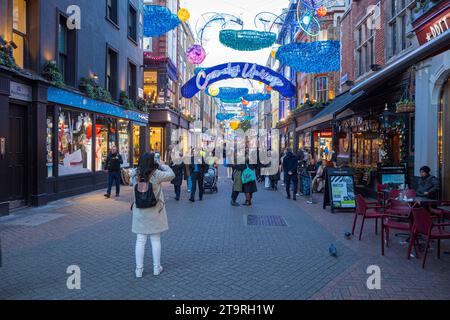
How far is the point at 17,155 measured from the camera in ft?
31.9

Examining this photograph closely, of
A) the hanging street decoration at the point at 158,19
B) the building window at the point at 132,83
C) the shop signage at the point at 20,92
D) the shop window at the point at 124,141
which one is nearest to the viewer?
the shop signage at the point at 20,92

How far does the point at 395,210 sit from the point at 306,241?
1797 millimetres

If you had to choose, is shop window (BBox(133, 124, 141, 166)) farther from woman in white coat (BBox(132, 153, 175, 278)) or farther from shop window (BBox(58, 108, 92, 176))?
woman in white coat (BBox(132, 153, 175, 278))

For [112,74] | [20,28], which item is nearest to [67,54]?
[20,28]

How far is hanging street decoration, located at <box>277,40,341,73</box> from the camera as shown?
12.9 meters

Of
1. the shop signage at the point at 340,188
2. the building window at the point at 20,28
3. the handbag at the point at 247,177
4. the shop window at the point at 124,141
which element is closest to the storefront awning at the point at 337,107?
the shop signage at the point at 340,188

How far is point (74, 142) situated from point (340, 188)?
9.35m

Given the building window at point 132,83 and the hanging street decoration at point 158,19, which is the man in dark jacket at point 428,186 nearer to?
the hanging street decoration at point 158,19

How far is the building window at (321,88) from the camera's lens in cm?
2302

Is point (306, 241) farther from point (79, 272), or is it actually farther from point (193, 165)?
point (193, 165)

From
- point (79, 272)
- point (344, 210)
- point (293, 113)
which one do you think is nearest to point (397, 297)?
point (79, 272)

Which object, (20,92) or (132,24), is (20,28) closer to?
(20,92)

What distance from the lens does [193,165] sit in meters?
12.2

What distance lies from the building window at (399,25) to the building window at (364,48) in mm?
1587
